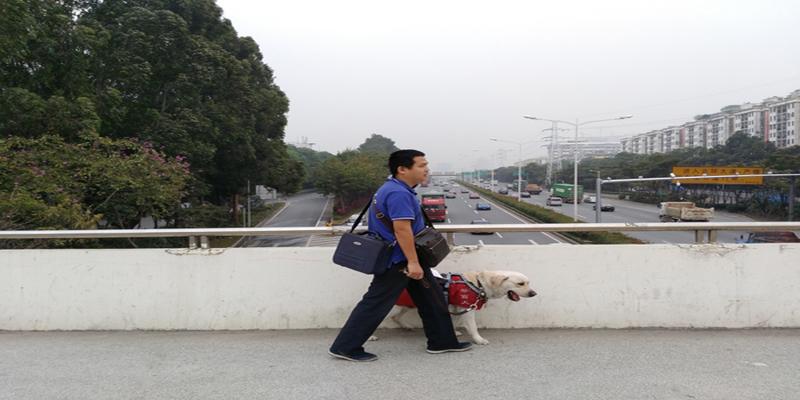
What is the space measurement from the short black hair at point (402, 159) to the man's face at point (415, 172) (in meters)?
0.02

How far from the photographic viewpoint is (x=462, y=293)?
397 centimetres

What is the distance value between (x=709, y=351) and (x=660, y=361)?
19.0 inches

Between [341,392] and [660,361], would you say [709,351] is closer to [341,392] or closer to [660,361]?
[660,361]

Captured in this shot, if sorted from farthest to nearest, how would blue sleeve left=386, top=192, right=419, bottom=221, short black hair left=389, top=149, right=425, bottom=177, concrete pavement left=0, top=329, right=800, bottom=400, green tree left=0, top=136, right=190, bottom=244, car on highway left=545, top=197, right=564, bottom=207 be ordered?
car on highway left=545, top=197, right=564, bottom=207 → green tree left=0, top=136, right=190, bottom=244 → short black hair left=389, top=149, right=425, bottom=177 → blue sleeve left=386, top=192, right=419, bottom=221 → concrete pavement left=0, top=329, right=800, bottom=400

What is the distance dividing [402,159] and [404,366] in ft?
4.45

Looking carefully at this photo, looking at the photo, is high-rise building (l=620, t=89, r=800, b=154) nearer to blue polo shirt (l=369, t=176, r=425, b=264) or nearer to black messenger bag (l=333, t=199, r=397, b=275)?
blue polo shirt (l=369, t=176, r=425, b=264)

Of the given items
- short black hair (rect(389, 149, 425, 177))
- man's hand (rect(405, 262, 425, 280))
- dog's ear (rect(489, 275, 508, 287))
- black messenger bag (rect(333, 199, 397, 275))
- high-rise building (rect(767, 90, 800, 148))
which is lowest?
dog's ear (rect(489, 275, 508, 287))

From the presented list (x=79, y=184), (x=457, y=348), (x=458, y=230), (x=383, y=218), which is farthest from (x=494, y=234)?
(x=79, y=184)

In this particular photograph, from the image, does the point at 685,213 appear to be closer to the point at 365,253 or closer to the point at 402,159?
the point at 402,159

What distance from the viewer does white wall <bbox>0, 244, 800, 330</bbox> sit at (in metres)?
4.43

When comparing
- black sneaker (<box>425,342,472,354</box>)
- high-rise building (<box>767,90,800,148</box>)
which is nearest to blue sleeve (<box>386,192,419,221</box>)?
black sneaker (<box>425,342,472,354</box>)

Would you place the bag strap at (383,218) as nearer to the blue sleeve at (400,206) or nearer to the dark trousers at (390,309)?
the blue sleeve at (400,206)

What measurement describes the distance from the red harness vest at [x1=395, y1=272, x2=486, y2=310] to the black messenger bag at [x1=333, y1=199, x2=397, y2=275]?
0.61 meters

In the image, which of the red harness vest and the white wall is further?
the white wall
